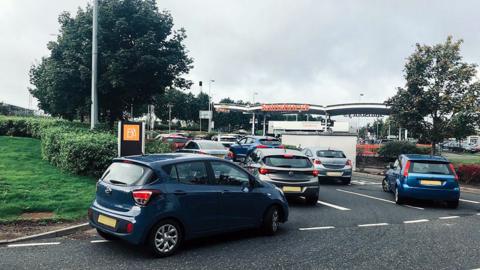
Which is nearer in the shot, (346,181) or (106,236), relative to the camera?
(106,236)

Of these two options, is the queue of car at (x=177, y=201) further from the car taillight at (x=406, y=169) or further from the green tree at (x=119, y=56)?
the green tree at (x=119, y=56)

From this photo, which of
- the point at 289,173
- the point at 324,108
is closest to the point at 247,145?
the point at 289,173

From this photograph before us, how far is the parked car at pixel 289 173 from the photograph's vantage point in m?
10.6

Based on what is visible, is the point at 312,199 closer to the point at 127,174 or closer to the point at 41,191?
the point at 127,174

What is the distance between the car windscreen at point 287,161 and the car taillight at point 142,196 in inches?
212

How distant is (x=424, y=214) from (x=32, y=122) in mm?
23590

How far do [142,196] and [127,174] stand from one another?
64 centimetres

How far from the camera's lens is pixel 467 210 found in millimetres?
11250

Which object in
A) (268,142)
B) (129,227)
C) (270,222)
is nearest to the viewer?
(129,227)

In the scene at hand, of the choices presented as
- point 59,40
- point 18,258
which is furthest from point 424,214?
point 59,40

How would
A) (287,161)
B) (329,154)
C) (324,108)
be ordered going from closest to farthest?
(287,161), (329,154), (324,108)

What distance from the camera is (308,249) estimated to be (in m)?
6.58

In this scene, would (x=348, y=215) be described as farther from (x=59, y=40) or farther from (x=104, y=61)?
(x=59, y=40)

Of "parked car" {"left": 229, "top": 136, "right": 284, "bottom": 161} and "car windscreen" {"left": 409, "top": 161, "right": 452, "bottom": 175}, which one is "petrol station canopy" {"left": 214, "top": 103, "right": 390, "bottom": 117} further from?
"car windscreen" {"left": 409, "top": 161, "right": 452, "bottom": 175}
